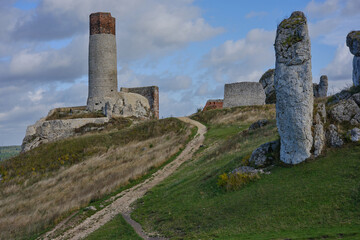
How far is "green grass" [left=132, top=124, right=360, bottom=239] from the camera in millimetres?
10060

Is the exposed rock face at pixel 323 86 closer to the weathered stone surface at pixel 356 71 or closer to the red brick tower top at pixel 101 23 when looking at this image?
the weathered stone surface at pixel 356 71

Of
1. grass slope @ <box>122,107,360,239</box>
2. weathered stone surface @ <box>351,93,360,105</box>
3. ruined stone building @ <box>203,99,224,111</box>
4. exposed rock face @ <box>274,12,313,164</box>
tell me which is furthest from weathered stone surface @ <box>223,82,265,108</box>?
exposed rock face @ <box>274,12,313,164</box>

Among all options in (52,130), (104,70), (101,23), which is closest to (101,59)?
(104,70)

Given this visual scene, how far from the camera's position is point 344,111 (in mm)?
14617

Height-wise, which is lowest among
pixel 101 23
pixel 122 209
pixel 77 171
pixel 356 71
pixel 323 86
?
pixel 122 209

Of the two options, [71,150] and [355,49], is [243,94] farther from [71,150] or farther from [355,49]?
[355,49]

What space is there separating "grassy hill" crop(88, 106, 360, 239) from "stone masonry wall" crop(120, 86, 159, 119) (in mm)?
37122

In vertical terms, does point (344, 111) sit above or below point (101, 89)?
below

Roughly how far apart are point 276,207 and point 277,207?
0.13ft

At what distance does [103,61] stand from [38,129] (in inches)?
447

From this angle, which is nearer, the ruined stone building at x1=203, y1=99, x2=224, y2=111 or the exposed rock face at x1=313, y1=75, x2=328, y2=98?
the exposed rock face at x1=313, y1=75, x2=328, y2=98

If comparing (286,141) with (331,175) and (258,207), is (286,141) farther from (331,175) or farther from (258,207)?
(258,207)

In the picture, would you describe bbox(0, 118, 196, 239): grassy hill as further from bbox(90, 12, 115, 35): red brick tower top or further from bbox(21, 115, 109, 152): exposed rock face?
bbox(90, 12, 115, 35): red brick tower top

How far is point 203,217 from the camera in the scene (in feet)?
42.1
